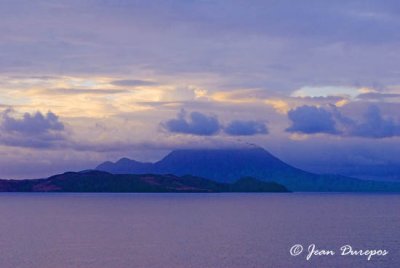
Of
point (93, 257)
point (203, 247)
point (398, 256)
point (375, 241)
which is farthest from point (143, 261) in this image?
point (375, 241)

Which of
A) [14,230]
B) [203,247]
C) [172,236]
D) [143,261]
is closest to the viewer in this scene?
[143,261]

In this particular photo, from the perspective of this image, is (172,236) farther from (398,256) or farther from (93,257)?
(398,256)

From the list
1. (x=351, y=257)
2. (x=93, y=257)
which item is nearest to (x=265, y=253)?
(x=351, y=257)

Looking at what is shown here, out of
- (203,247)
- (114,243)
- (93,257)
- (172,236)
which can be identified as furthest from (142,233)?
(93,257)

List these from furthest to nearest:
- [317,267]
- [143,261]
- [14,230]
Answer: [14,230] < [143,261] < [317,267]

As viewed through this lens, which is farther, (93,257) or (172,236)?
(172,236)

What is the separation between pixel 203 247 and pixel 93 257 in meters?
20.8

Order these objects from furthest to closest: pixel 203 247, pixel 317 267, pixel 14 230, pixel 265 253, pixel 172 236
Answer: pixel 14 230 < pixel 172 236 < pixel 203 247 < pixel 265 253 < pixel 317 267

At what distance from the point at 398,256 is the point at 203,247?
107 ft

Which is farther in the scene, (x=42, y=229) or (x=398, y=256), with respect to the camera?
(x=42, y=229)

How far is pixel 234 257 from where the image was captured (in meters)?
95.5

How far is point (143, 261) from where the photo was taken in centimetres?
9256

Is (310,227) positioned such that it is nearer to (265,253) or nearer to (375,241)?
(375,241)

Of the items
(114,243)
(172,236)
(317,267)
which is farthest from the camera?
(172,236)
